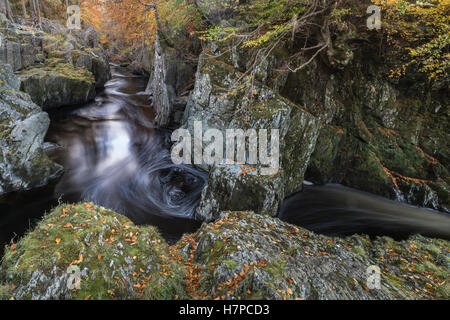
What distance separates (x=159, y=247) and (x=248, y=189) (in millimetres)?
3567

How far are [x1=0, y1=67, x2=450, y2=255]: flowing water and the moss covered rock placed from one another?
82.6 inches

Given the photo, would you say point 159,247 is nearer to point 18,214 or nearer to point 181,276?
point 181,276

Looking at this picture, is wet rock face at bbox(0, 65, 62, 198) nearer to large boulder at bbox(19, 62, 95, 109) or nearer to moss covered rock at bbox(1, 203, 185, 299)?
moss covered rock at bbox(1, 203, 185, 299)

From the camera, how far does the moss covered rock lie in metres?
2.64

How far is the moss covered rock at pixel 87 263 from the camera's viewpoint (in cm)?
264

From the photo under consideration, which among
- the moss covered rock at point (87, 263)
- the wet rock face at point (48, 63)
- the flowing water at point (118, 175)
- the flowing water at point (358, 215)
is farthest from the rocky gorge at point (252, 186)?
the flowing water at point (118, 175)

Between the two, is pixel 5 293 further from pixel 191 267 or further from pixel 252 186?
pixel 252 186

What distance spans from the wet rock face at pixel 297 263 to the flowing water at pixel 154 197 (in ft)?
6.44

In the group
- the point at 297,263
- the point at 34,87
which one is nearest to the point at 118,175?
the point at 297,263

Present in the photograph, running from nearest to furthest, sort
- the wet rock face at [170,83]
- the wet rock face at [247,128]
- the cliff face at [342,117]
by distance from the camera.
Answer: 1. the wet rock face at [247,128]
2. the cliff face at [342,117]
3. the wet rock face at [170,83]

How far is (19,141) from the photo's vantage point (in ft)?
24.5

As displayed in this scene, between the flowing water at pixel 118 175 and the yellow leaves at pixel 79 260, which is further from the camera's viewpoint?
the flowing water at pixel 118 175

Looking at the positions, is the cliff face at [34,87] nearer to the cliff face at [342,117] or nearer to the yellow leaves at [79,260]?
the cliff face at [342,117]

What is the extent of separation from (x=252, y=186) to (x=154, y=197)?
4296 mm
